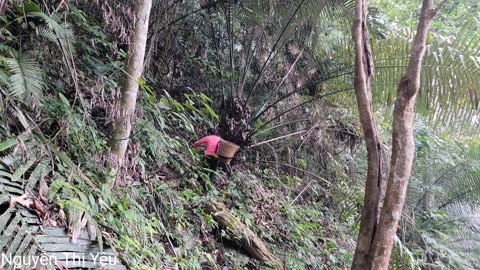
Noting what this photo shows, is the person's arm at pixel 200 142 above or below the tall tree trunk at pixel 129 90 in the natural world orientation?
below

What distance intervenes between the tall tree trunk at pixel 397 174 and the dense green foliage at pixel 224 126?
104 cm

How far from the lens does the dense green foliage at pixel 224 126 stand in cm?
243

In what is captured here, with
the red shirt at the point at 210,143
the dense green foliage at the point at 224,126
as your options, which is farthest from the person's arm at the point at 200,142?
the dense green foliage at the point at 224,126

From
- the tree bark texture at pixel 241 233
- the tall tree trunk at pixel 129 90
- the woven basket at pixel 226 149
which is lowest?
the tree bark texture at pixel 241 233

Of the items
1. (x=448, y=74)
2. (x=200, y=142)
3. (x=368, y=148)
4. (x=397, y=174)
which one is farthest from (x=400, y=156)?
(x=200, y=142)

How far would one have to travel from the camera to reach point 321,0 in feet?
14.5

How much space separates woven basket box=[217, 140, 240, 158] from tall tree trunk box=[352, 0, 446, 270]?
178cm

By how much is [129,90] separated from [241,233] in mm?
1620

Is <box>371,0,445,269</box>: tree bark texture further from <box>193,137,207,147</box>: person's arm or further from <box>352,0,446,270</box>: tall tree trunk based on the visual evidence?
<box>193,137,207,147</box>: person's arm

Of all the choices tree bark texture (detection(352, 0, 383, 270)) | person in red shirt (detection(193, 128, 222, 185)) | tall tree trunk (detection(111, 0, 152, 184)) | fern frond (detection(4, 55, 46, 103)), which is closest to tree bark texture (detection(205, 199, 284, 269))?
person in red shirt (detection(193, 128, 222, 185))

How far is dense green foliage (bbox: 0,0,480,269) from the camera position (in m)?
2.43

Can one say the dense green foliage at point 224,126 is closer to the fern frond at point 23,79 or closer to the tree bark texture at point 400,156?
the fern frond at point 23,79

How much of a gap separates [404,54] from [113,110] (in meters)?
2.78

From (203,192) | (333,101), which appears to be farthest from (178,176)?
(333,101)
